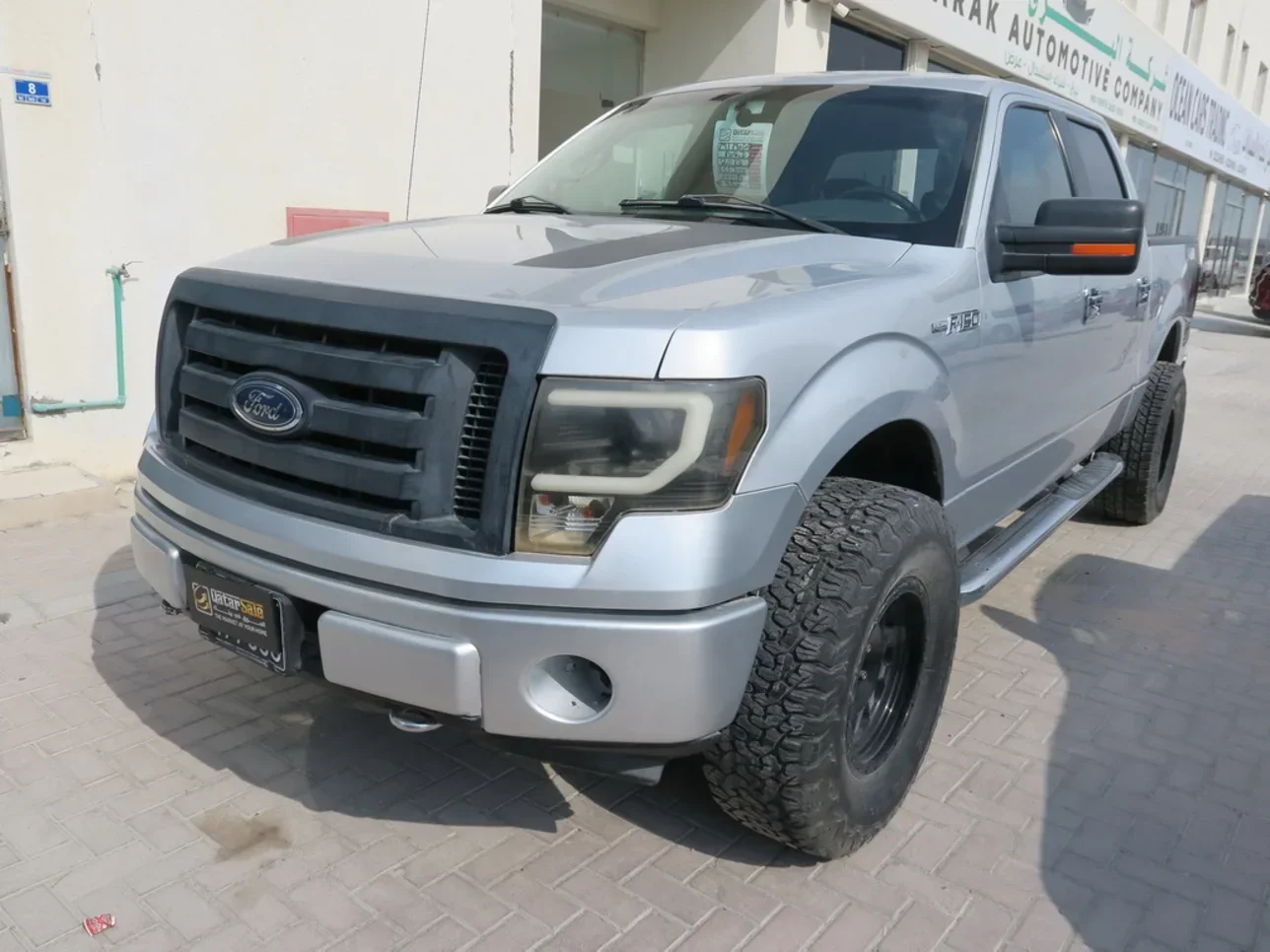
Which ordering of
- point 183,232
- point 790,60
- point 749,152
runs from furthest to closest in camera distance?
point 790,60, point 183,232, point 749,152

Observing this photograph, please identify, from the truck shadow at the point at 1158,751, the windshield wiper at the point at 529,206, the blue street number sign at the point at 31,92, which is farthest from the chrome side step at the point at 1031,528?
the blue street number sign at the point at 31,92

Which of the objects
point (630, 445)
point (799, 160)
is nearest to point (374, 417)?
point (630, 445)

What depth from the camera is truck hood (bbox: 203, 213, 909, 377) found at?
199 centimetres

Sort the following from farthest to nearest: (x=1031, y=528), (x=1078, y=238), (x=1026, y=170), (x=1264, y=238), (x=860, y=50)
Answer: (x=1264, y=238), (x=860, y=50), (x=1031, y=528), (x=1026, y=170), (x=1078, y=238)

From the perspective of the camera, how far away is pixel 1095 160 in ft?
14.3

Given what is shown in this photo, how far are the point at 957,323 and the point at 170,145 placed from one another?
14.0ft

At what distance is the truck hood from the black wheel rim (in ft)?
2.84

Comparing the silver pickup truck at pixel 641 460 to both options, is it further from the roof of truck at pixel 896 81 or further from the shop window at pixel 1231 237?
the shop window at pixel 1231 237

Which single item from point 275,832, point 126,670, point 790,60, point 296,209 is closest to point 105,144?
point 296,209

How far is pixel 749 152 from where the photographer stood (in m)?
3.39

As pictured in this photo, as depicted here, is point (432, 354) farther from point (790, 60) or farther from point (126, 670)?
point (790, 60)

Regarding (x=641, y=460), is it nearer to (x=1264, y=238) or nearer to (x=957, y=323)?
(x=957, y=323)

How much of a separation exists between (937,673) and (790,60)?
24.4 ft

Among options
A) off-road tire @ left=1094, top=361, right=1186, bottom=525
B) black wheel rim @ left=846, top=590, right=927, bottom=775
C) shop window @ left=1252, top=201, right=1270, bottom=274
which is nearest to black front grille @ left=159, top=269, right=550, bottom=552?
black wheel rim @ left=846, top=590, right=927, bottom=775
